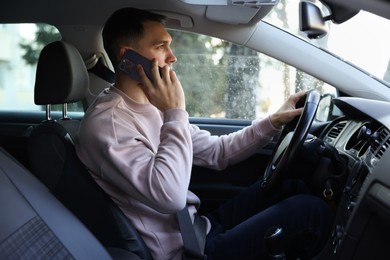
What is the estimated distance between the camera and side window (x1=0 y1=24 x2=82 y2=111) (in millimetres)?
2970

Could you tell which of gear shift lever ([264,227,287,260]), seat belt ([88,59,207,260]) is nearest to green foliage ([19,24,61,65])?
seat belt ([88,59,207,260])

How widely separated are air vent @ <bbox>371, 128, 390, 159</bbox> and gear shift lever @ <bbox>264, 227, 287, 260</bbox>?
405 mm

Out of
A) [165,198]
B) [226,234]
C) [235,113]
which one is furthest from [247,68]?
[165,198]

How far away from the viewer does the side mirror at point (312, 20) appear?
5.28ft

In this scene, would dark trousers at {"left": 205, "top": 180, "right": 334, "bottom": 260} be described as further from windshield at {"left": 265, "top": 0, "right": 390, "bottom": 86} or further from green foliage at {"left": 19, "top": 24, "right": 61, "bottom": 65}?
green foliage at {"left": 19, "top": 24, "right": 61, "bottom": 65}

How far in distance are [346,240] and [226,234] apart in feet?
1.50

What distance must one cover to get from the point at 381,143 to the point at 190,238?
697 mm

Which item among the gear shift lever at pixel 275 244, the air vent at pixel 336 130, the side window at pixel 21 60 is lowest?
the side window at pixel 21 60

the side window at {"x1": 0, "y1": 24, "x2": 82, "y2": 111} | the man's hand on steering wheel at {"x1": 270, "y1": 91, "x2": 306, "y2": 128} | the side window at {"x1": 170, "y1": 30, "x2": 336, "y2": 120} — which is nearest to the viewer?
the man's hand on steering wheel at {"x1": 270, "y1": 91, "x2": 306, "y2": 128}

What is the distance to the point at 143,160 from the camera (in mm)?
1654

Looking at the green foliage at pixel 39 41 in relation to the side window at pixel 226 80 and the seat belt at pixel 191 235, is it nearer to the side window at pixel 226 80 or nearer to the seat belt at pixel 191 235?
the side window at pixel 226 80

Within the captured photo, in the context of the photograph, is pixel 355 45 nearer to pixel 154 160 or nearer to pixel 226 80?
pixel 226 80

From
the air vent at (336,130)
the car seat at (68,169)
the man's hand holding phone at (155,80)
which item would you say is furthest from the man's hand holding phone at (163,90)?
the air vent at (336,130)

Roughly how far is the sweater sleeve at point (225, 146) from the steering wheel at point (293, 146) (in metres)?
0.27
